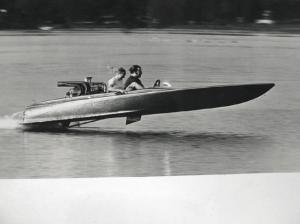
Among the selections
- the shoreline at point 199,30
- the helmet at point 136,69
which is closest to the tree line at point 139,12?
the shoreline at point 199,30

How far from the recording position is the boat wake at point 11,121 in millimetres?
1718

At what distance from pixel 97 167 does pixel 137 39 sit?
47cm

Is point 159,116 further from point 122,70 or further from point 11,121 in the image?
point 11,121

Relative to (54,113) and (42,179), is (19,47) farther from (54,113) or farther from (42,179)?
(42,179)

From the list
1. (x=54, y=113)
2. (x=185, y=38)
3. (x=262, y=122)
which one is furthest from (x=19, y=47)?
(x=262, y=122)

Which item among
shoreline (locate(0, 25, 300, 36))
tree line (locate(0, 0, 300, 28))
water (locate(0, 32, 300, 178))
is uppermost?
tree line (locate(0, 0, 300, 28))

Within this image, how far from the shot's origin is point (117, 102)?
1765mm

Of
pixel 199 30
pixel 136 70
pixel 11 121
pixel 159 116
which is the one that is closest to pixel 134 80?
pixel 136 70

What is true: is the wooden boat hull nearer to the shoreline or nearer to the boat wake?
the boat wake

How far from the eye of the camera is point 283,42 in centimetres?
185

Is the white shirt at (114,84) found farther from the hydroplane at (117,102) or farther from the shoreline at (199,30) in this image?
the shoreline at (199,30)

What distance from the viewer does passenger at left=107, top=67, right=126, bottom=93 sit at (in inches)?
69.8

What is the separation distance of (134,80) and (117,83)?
2.4 inches

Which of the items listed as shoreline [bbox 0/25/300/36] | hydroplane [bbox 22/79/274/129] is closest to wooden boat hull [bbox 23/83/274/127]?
hydroplane [bbox 22/79/274/129]
